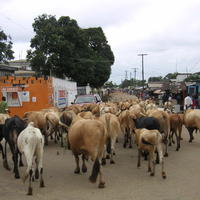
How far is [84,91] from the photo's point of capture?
41531 millimetres

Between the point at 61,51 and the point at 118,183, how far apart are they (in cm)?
3529

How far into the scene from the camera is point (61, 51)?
42000 mm

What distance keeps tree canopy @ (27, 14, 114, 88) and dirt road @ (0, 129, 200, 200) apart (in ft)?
105

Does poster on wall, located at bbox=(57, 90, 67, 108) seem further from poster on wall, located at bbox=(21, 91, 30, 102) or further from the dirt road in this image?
the dirt road

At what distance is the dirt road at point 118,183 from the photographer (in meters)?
6.91

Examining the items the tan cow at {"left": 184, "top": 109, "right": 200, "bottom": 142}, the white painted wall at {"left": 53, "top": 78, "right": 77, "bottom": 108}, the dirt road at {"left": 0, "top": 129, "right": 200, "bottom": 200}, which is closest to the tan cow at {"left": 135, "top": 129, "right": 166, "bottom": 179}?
the dirt road at {"left": 0, "top": 129, "right": 200, "bottom": 200}

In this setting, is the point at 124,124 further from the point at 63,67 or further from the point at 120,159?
the point at 63,67

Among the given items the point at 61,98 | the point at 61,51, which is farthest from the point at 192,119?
the point at 61,51

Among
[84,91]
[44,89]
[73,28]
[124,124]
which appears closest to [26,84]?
[44,89]

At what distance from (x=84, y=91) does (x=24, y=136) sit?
34.2 metres

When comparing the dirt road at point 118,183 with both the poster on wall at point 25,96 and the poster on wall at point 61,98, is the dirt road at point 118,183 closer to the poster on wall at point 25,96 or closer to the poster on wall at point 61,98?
the poster on wall at point 25,96

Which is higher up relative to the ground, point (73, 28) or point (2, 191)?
point (73, 28)

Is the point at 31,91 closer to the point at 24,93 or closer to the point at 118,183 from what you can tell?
the point at 24,93

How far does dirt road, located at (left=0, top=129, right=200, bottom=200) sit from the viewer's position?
691cm
